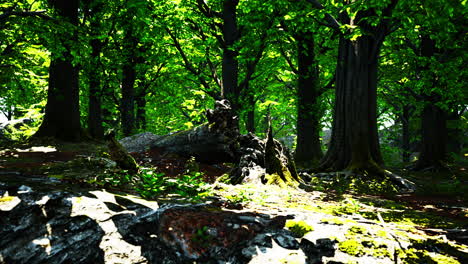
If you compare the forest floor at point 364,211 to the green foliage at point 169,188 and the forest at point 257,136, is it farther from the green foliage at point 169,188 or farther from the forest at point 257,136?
the green foliage at point 169,188

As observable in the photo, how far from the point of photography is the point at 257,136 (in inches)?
441

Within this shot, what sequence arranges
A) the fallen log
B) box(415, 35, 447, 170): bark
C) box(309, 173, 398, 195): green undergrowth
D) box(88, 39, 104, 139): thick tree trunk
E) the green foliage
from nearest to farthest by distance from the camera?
the green foliage < the fallen log < box(309, 173, 398, 195): green undergrowth < box(415, 35, 447, 170): bark < box(88, 39, 104, 139): thick tree trunk

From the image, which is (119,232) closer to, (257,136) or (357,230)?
(357,230)

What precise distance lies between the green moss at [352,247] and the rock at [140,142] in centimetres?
1036

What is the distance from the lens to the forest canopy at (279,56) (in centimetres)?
860

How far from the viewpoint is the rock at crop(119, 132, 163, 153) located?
1209cm

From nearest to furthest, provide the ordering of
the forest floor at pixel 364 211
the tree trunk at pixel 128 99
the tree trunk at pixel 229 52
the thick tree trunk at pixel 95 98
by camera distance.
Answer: the forest floor at pixel 364 211
the tree trunk at pixel 229 52
the thick tree trunk at pixel 95 98
the tree trunk at pixel 128 99

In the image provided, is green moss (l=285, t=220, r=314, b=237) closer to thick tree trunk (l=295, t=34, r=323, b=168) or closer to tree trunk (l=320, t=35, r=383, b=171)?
tree trunk (l=320, t=35, r=383, b=171)

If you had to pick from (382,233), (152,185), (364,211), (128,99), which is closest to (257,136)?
(364,211)

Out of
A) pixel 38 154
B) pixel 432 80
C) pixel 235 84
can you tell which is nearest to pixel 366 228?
pixel 38 154

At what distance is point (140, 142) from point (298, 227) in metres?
10.8

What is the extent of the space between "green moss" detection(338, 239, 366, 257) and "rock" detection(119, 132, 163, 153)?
10.4m

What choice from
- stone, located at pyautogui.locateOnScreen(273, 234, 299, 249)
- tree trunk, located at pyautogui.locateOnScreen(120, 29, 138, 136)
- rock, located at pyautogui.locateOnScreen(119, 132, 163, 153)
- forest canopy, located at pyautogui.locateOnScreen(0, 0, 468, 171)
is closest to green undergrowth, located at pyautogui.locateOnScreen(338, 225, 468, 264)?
stone, located at pyautogui.locateOnScreen(273, 234, 299, 249)

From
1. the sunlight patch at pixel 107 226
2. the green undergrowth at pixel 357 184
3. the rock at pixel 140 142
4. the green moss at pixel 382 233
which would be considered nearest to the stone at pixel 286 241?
the green moss at pixel 382 233
